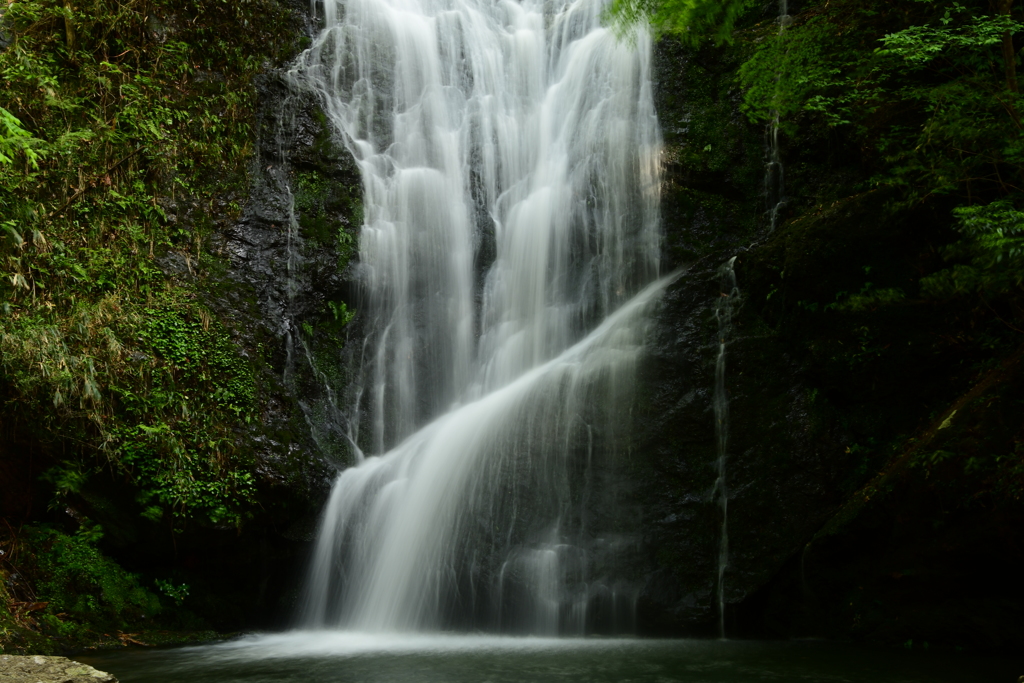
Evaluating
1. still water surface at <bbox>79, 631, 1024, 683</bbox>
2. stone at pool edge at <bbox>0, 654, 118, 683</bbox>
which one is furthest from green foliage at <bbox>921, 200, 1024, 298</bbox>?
stone at pool edge at <bbox>0, 654, 118, 683</bbox>

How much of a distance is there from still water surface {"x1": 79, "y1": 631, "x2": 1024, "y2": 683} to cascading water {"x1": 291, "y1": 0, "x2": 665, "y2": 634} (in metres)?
0.62

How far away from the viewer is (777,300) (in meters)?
8.04

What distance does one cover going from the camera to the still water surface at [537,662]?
5.54m

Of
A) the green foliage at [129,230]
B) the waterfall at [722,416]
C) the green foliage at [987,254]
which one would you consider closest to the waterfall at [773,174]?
the waterfall at [722,416]

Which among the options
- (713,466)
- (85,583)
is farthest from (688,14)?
(85,583)

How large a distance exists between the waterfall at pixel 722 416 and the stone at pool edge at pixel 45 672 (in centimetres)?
505

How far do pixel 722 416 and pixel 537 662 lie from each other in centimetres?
311

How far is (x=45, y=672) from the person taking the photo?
4.34 metres

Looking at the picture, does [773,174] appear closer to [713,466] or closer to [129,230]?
[713,466]

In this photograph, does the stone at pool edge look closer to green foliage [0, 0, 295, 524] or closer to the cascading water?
green foliage [0, 0, 295, 524]

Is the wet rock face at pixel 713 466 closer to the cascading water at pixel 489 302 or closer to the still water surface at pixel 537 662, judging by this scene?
the cascading water at pixel 489 302

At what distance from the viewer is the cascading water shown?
A: 7543mm

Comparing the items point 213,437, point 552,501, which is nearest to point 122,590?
point 213,437

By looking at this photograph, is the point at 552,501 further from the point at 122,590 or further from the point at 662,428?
the point at 122,590
